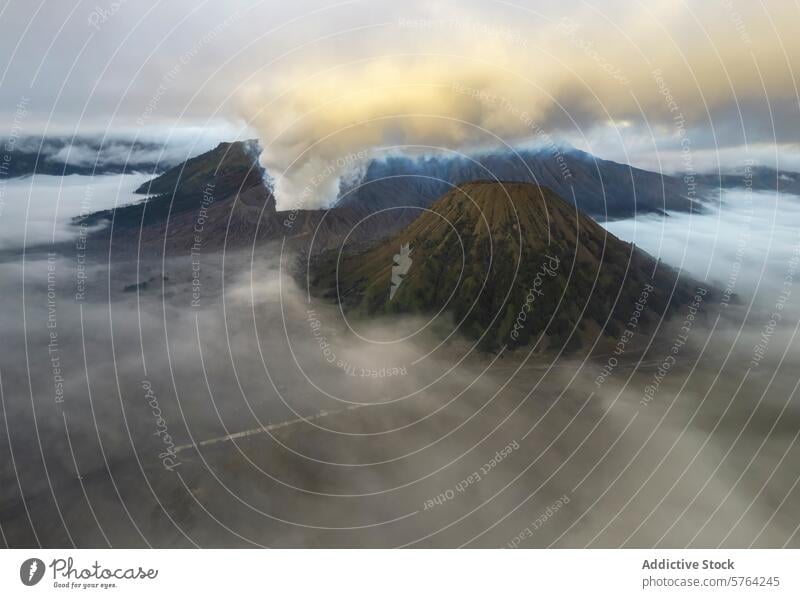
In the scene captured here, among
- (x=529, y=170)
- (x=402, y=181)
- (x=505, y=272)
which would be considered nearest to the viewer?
(x=402, y=181)

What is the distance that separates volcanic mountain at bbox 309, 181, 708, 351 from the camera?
15727 millimetres

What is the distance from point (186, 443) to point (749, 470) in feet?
51.4

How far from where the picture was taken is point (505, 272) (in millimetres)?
19594

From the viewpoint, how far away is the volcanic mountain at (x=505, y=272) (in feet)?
51.6

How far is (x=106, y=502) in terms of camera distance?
48.1 feet

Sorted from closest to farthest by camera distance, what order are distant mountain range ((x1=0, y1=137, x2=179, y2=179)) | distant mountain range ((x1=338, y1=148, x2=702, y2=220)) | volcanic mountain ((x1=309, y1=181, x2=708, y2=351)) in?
distant mountain range ((x1=0, y1=137, x2=179, y2=179))
distant mountain range ((x1=338, y1=148, x2=702, y2=220))
volcanic mountain ((x1=309, y1=181, x2=708, y2=351))
